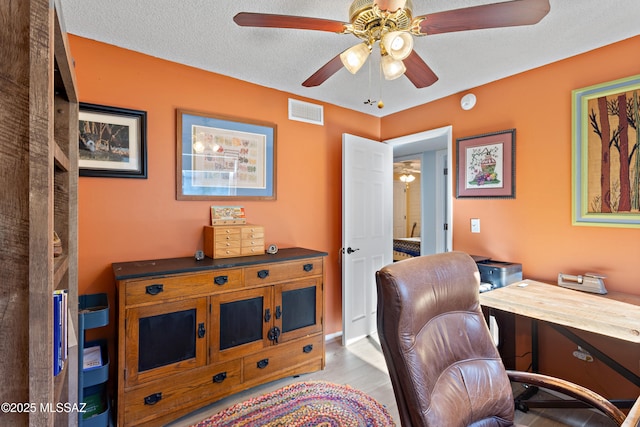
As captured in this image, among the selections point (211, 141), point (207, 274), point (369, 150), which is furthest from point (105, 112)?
point (369, 150)

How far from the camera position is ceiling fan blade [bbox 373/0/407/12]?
3.96ft

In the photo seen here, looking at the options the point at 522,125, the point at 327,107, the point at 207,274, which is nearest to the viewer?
the point at 207,274

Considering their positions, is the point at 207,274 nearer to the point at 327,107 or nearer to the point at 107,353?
the point at 107,353

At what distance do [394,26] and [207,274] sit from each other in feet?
5.78

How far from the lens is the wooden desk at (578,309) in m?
1.50

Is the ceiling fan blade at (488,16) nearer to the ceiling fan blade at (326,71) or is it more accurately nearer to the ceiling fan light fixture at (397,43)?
the ceiling fan light fixture at (397,43)

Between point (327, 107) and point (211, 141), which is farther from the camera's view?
point (327, 107)

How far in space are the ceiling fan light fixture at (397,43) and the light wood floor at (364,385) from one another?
2.14 meters

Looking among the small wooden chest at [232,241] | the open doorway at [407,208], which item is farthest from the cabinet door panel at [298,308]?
the open doorway at [407,208]

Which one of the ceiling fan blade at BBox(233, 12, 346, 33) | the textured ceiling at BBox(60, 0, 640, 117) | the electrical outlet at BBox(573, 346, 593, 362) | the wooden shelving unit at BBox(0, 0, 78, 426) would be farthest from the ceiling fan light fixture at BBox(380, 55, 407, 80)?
the electrical outlet at BBox(573, 346, 593, 362)

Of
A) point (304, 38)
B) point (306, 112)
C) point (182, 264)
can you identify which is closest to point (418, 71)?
point (304, 38)

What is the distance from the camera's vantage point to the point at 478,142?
2738 millimetres

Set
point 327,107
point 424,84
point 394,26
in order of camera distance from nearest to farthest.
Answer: point 394,26
point 424,84
point 327,107

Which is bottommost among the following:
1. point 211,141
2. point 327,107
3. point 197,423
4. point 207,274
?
point 197,423
